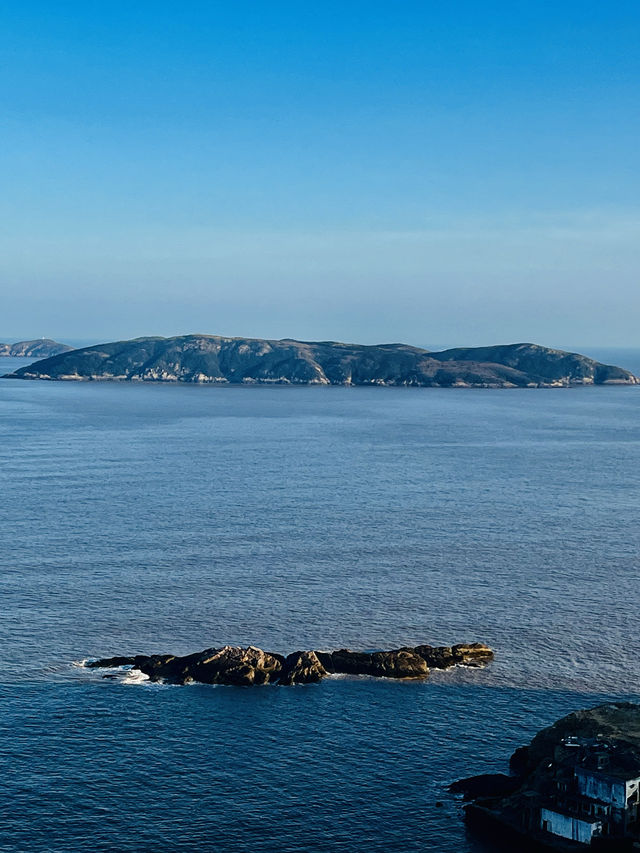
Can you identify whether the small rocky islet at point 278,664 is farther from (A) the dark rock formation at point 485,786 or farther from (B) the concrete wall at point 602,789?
(B) the concrete wall at point 602,789

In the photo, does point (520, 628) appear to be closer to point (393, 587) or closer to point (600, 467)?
point (393, 587)

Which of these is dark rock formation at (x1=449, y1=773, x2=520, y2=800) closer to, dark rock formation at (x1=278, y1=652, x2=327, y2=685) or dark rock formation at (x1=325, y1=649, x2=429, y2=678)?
dark rock formation at (x1=325, y1=649, x2=429, y2=678)

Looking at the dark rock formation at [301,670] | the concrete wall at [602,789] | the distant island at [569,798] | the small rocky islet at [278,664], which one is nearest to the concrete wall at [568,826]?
the distant island at [569,798]

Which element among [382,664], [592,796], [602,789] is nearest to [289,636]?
[382,664]

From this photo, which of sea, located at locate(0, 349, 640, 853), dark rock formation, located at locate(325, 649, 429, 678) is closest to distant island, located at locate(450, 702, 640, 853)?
sea, located at locate(0, 349, 640, 853)

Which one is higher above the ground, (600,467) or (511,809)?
(600,467)

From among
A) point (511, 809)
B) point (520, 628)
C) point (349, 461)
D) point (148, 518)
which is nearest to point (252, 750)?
point (511, 809)

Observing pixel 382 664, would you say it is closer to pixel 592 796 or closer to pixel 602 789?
pixel 592 796

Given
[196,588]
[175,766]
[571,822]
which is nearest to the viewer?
[571,822]
